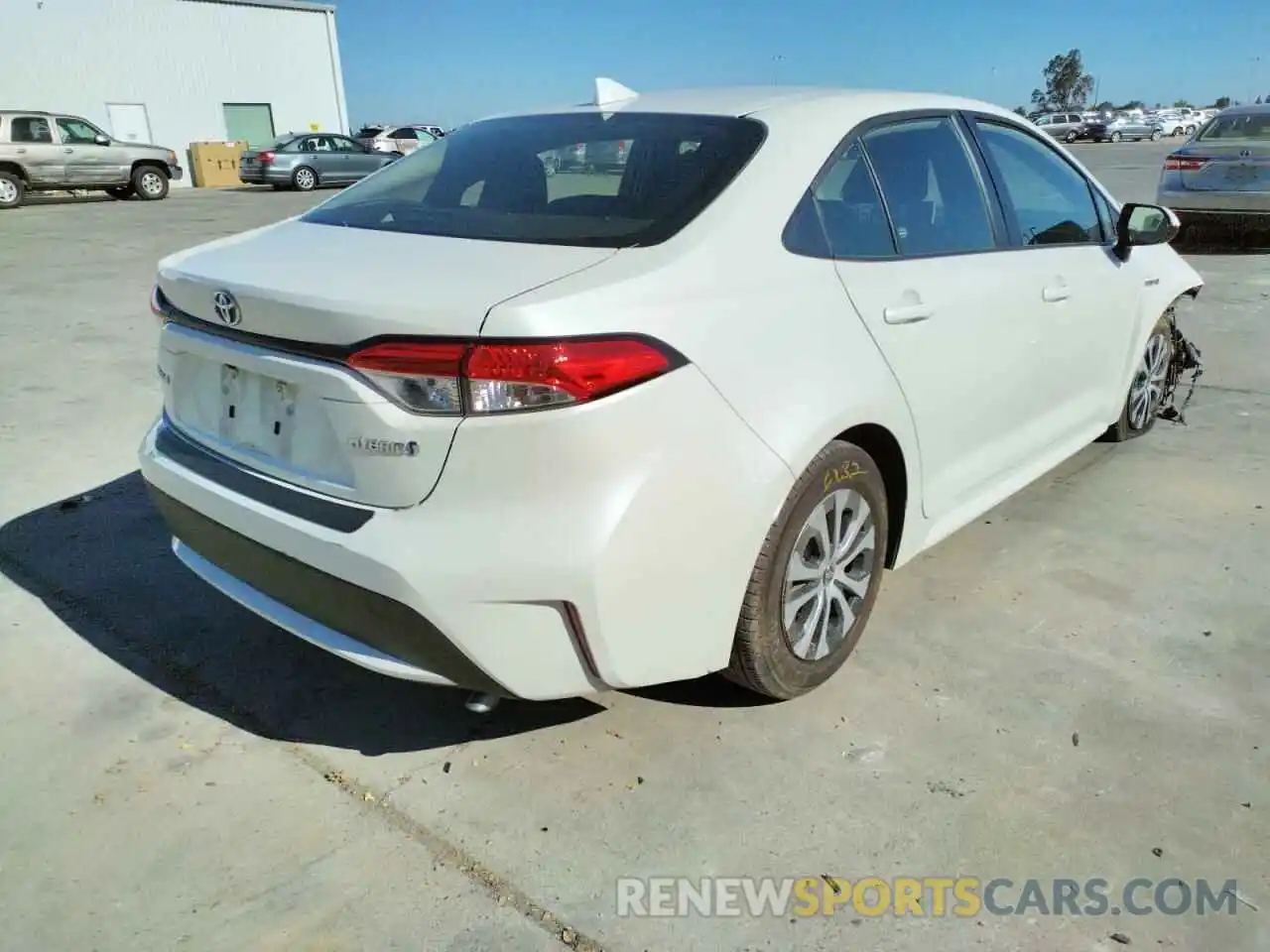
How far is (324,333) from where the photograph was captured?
2.04m

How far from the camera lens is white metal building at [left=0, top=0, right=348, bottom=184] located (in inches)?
1072

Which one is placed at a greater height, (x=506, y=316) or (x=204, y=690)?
(x=506, y=316)

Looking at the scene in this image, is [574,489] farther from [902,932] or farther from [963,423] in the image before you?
[963,423]

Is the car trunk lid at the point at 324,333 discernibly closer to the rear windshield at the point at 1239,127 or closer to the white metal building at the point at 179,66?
the rear windshield at the point at 1239,127

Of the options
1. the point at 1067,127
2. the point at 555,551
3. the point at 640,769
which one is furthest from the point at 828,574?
the point at 1067,127

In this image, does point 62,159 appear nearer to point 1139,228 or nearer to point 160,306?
point 160,306

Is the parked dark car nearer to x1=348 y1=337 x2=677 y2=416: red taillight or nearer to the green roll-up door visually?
the green roll-up door

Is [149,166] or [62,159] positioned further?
[149,166]

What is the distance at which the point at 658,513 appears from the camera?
2047 millimetres

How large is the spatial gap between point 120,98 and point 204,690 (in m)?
31.9

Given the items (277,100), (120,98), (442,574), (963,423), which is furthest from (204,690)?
(277,100)

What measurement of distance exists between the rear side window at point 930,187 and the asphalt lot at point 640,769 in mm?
1190

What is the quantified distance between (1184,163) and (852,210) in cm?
1009

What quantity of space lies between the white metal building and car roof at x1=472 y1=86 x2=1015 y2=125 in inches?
1199
